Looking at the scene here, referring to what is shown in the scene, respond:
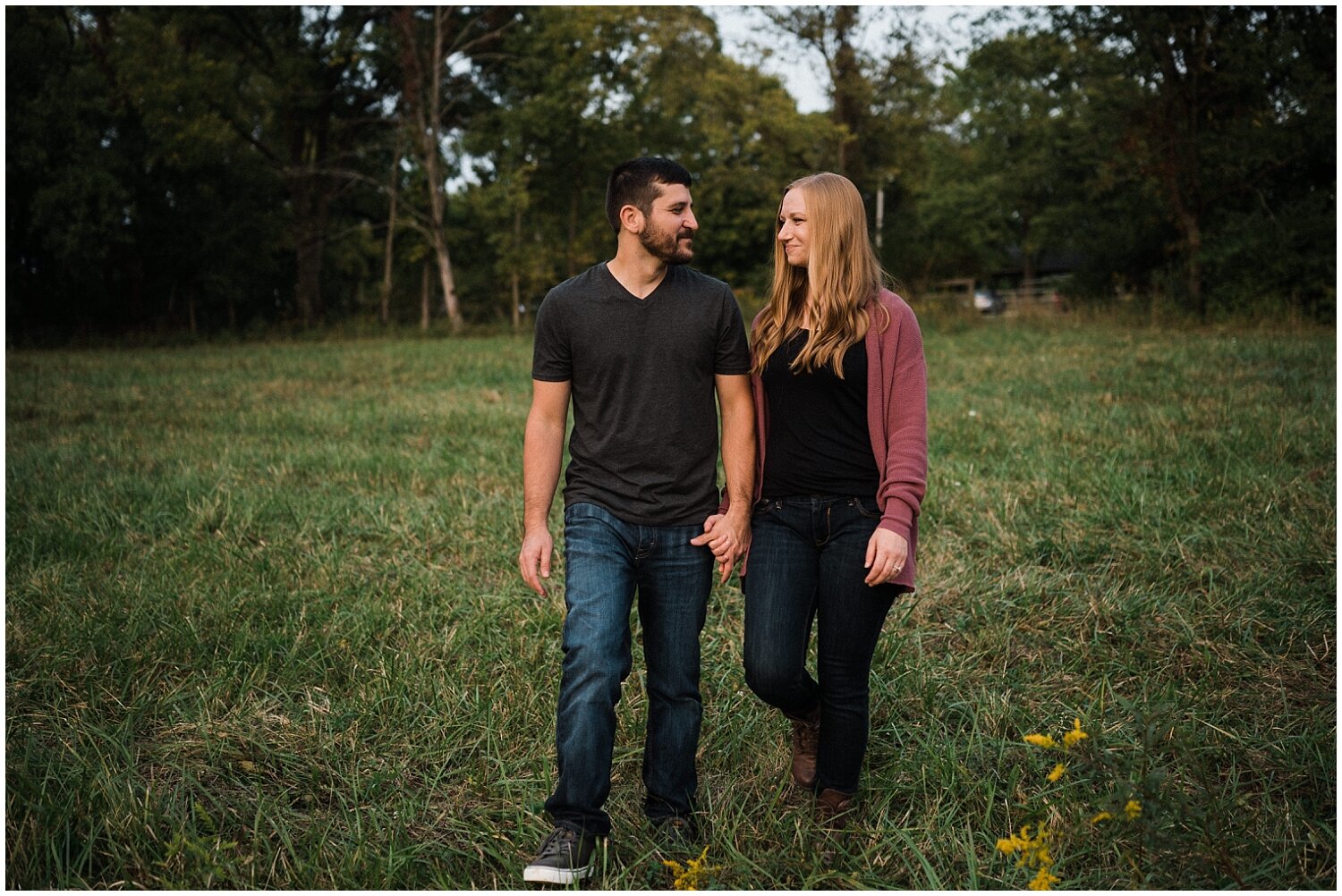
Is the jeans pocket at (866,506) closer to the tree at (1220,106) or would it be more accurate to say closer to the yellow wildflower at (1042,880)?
the yellow wildflower at (1042,880)

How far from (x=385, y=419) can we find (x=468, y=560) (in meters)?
5.57

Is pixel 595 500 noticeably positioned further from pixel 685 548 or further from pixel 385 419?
pixel 385 419

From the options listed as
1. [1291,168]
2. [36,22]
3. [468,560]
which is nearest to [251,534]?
Answer: [468,560]

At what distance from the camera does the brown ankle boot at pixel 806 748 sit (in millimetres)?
3240

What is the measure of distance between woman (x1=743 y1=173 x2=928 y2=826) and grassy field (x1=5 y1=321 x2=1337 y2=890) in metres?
0.43

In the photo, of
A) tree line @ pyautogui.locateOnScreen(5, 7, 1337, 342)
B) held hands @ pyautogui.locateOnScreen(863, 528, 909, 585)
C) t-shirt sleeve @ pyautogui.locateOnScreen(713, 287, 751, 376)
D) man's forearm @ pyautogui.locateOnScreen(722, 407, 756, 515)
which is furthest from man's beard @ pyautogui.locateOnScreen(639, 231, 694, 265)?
tree line @ pyautogui.locateOnScreen(5, 7, 1337, 342)

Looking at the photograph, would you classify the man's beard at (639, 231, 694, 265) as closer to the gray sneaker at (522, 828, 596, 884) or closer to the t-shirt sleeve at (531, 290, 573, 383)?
the t-shirt sleeve at (531, 290, 573, 383)

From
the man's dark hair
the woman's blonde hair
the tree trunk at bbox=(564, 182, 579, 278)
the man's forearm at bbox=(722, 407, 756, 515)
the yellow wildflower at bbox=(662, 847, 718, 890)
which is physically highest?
the tree trunk at bbox=(564, 182, 579, 278)

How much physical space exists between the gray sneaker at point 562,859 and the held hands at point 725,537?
2.66ft

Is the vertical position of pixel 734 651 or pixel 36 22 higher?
pixel 36 22

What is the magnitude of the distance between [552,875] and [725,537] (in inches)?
40.0

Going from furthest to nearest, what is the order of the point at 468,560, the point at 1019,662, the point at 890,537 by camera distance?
1. the point at 468,560
2. the point at 1019,662
3. the point at 890,537

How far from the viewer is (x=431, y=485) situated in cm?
745

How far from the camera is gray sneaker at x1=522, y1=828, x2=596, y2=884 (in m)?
2.68
